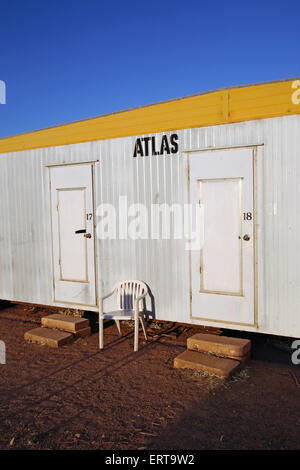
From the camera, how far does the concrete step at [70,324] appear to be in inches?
240

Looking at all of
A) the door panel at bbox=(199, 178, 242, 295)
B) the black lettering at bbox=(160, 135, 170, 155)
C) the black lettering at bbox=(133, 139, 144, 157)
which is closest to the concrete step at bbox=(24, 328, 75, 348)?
the door panel at bbox=(199, 178, 242, 295)

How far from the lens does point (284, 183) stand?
4.91m

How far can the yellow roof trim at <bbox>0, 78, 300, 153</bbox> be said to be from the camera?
4.91m

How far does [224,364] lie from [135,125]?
3342 mm

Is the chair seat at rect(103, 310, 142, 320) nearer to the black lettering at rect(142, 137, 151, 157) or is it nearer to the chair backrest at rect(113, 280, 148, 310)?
the chair backrest at rect(113, 280, 148, 310)

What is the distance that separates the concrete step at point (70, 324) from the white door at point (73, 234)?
0.41 meters

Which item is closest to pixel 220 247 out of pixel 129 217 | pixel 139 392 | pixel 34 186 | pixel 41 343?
pixel 129 217

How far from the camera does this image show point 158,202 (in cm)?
592

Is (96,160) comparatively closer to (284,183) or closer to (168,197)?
(168,197)

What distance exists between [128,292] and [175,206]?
4.62ft

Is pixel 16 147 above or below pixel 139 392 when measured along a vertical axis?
above

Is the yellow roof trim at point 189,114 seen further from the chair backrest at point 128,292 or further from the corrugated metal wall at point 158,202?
the chair backrest at point 128,292

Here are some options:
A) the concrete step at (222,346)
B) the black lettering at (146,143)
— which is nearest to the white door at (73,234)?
the black lettering at (146,143)

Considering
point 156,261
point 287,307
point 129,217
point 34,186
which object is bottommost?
point 287,307
